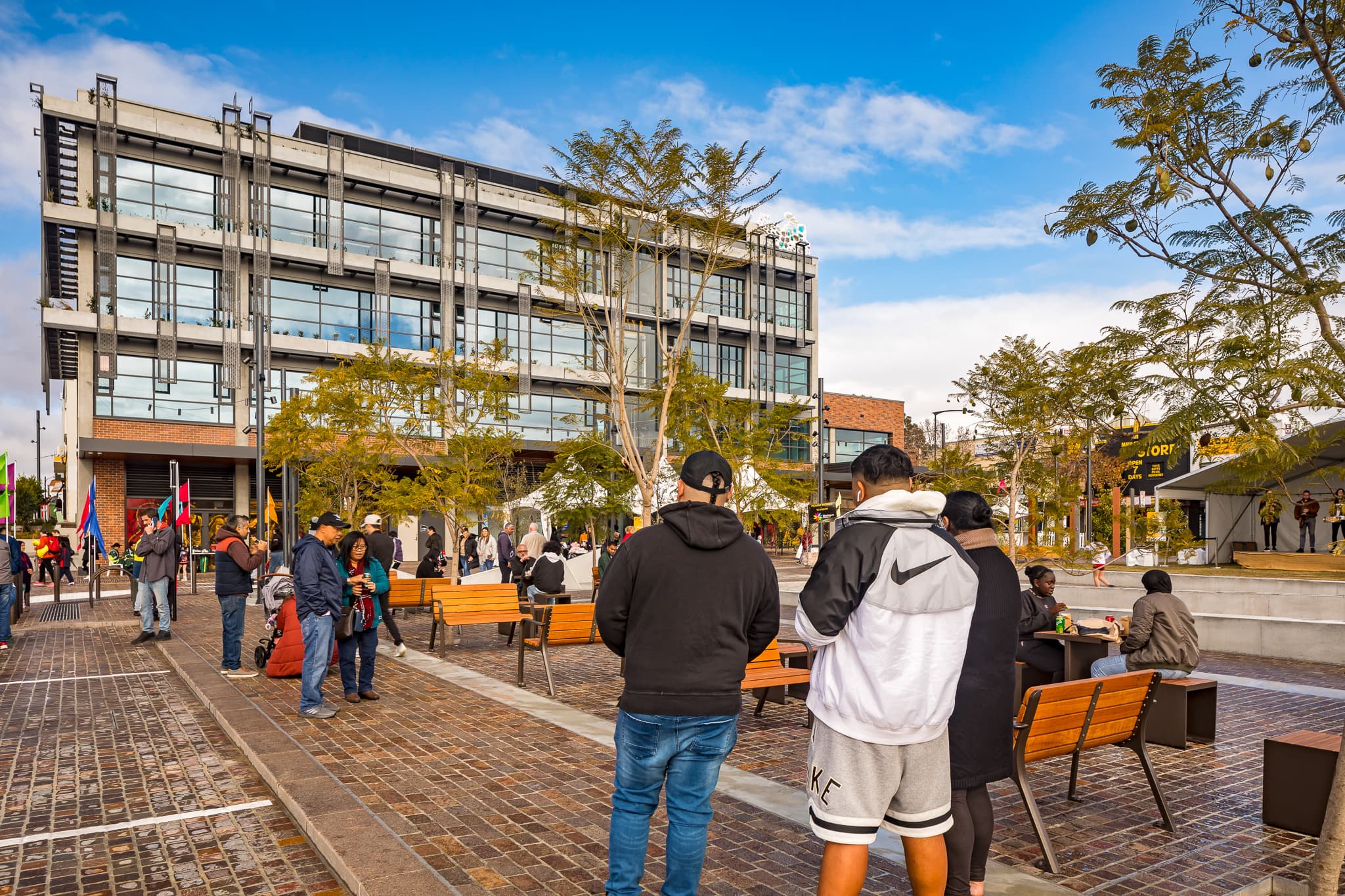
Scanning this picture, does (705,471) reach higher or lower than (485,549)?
higher

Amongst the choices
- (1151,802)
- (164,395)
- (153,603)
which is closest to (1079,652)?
(1151,802)

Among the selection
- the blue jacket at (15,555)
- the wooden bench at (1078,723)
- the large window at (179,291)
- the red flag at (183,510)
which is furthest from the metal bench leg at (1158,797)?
the large window at (179,291)

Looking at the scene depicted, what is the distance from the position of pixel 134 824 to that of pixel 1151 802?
604cm

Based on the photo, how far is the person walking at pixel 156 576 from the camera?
11.5 m

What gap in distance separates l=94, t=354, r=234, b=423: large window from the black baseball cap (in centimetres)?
3688

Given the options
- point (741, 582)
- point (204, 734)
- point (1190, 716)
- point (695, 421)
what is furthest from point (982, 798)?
point (695, 421)

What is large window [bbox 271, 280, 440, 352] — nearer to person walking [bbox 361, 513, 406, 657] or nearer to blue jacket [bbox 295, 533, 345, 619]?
person walking [bbox 361, 513, 406, 657]

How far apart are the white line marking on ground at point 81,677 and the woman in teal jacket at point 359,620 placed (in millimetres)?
3419

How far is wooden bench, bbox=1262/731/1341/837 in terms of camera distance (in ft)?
16.1

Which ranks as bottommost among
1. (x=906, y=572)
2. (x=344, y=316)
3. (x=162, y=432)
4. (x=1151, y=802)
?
(x=1151, y=802)

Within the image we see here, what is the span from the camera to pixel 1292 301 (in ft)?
19.6

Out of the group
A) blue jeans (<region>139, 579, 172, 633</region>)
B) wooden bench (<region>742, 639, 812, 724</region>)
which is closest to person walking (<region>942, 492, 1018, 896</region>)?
wooden bench (<region>742, 639, 812, 724</region>)

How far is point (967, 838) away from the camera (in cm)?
349

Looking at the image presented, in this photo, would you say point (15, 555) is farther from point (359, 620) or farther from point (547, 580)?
point (359, 620)
